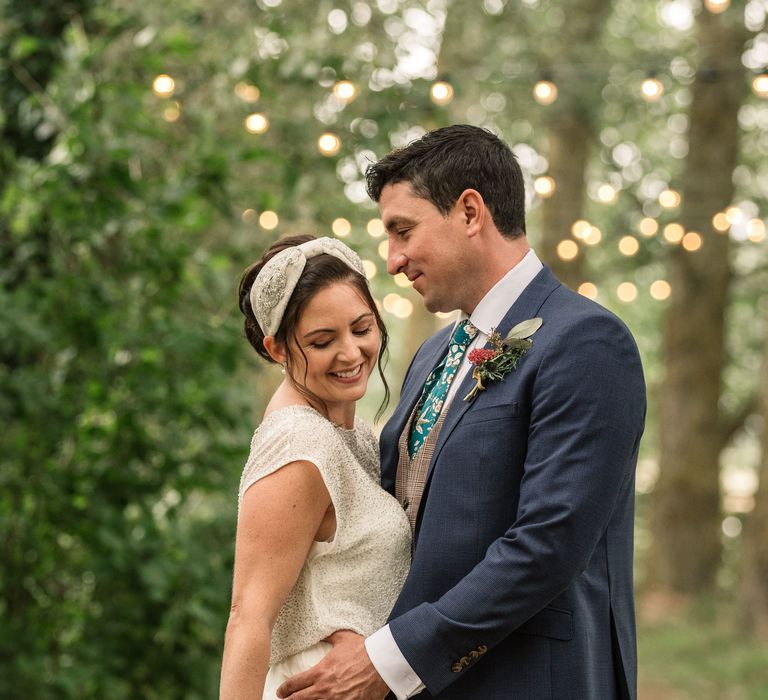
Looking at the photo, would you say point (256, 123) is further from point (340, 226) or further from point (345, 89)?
point (340, 226)

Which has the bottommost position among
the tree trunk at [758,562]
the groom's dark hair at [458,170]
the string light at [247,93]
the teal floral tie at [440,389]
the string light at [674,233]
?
the tree trunk at [758,562]

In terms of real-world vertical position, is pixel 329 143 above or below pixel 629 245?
below

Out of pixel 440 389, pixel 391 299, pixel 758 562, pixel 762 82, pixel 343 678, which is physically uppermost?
pixel 391 299

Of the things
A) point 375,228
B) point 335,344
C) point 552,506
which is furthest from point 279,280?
point 375,228

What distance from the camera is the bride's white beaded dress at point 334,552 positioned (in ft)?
7.23

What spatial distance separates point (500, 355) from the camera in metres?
2.24

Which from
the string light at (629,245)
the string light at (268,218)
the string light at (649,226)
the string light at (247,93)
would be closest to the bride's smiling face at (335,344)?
the string light at (268,218)

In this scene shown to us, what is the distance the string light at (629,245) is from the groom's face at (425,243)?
5.82 m

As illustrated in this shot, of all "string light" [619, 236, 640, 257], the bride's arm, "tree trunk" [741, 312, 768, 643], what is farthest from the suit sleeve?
"string light" [619, 236, 640, 257]

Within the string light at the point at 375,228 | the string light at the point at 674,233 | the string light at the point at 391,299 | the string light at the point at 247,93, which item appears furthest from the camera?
the string light at the point at 391,299

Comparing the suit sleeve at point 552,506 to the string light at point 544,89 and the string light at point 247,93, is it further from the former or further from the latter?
the string light at point 247,93

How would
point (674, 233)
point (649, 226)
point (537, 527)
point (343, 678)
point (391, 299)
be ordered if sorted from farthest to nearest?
point (391, 299)
point (649, 226)
point (674, 233)
point (343, 678)
point (537, 527)

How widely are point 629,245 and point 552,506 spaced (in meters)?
6.31

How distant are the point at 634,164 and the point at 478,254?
7719 mm
